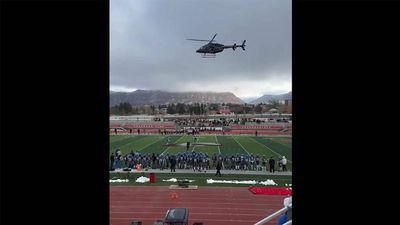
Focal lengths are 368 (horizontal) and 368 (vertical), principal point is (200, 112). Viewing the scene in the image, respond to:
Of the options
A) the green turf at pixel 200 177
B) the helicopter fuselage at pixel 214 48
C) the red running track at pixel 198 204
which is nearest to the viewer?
the red running track at pixel 198 204

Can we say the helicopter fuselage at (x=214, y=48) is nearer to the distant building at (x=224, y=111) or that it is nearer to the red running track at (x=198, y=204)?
the red running track at (x=198, y=204)

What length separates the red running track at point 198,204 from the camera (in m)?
7.10

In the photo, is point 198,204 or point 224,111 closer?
point 198,204

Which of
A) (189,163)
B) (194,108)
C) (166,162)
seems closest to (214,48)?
(189,163)

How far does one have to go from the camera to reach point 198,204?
26.3ft

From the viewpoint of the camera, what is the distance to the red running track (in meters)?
7.10

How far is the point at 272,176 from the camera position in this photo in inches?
440

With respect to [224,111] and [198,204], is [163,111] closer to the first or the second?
[224,111]

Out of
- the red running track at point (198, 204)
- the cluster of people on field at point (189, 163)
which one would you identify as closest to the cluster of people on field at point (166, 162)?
the cluster of people on field at point (189, 163)

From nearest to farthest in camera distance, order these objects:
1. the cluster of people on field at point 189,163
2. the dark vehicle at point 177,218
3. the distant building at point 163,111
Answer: the dark vehicle at point 177,218
the cluster of people on field at point 189,163
the distant building at point 163,111
